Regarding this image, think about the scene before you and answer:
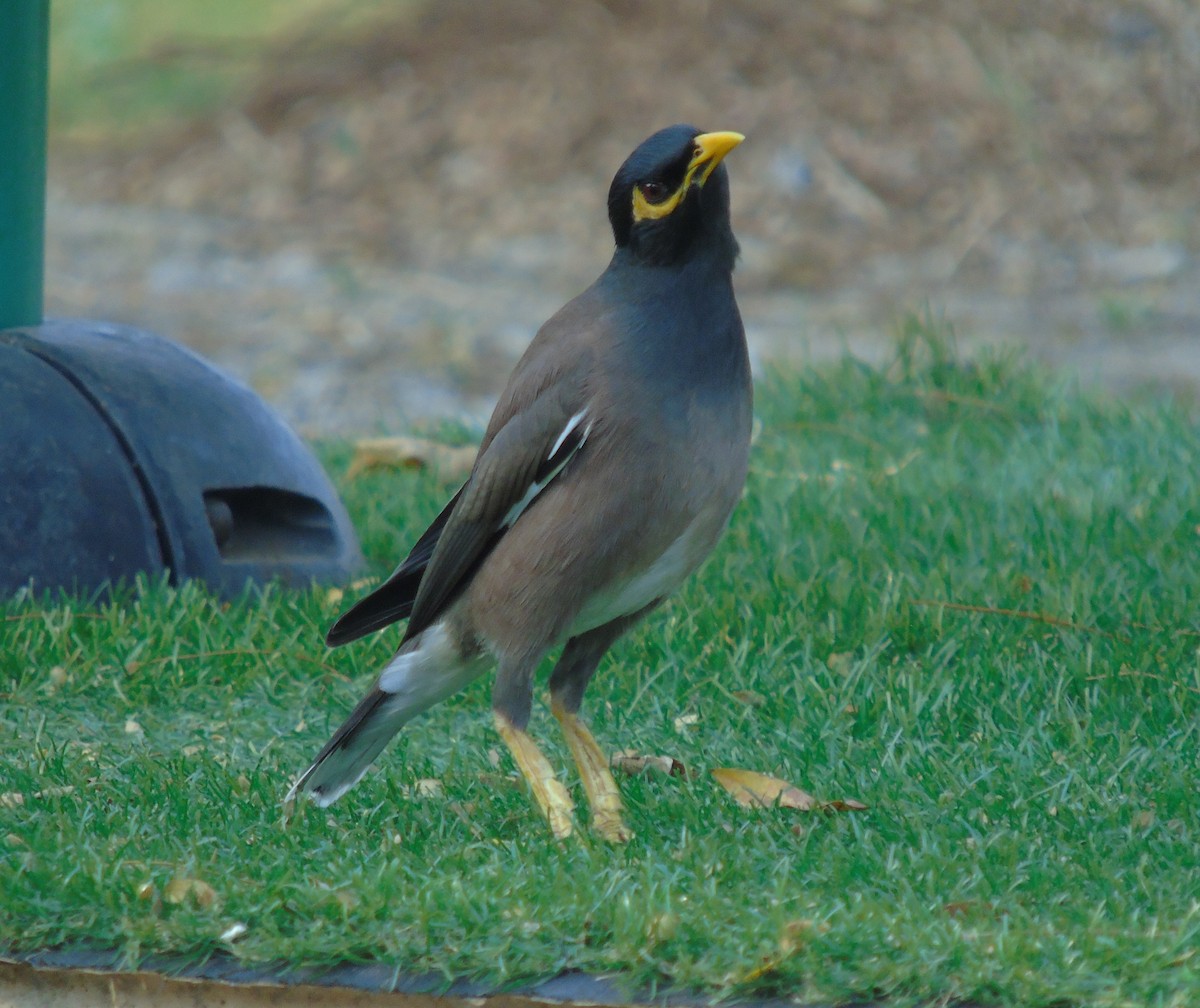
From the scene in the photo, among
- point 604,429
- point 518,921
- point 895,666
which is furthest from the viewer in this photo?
point 895,666

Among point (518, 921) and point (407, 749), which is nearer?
point (518, 921)

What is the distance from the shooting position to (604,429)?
3.48 meters

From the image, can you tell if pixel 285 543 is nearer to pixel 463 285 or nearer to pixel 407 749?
pixel 407 749

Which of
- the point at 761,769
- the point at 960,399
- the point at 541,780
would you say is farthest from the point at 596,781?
the point at 960,399

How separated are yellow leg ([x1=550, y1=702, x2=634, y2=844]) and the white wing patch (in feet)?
1.64

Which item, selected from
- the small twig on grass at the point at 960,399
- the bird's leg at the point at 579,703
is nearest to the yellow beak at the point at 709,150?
the bird's leg at the point at 579,703

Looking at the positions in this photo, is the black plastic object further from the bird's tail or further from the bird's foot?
the bird's foot

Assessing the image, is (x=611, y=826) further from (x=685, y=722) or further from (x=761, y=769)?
(x=685, y=722)

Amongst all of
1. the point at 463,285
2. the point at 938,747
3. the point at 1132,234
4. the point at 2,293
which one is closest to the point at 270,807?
the point at 938,747

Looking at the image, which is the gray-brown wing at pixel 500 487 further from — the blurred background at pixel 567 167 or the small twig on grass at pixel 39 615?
the blurred background at pixel 567 167

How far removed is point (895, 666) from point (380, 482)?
2632 millimetres

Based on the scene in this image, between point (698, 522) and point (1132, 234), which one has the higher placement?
point (698, 522)

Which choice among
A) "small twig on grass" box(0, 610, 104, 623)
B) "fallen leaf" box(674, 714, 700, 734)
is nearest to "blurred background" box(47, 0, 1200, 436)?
"small twig on grass" box(0, 610, 104, 623)

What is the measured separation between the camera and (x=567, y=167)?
13641mm
